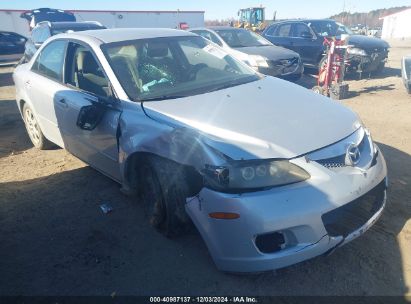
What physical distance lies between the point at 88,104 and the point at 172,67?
35.2 inches

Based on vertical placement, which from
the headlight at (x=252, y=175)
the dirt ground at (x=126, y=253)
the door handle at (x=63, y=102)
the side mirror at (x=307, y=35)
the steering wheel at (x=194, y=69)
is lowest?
the dirt ground at (x=126, y=253)

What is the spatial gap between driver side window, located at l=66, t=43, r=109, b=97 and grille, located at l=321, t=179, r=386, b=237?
214 centimetres

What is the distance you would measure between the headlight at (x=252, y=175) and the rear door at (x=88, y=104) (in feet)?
4.09

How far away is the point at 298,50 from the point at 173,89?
322 inches

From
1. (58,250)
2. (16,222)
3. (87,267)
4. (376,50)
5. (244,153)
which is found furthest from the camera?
(376,50)

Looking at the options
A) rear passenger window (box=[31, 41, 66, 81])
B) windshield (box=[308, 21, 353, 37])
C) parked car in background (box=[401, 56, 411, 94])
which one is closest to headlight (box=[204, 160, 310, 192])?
rear passenger window (box=[31, 41, 66, 81])

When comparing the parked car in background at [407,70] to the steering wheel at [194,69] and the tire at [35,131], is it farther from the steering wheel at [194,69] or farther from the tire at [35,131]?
the tire at [35,131]

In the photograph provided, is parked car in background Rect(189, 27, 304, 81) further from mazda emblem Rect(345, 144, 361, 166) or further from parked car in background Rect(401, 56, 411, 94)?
Result: mazda emblem Rect(345, 144, 361, 166)

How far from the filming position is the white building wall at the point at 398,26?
111ft

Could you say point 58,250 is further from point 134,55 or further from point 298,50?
point 298,50

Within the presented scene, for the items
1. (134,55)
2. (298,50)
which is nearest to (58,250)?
(134,55)

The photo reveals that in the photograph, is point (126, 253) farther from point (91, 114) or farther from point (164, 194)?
point (91, 114)

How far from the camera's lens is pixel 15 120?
6.78 meters

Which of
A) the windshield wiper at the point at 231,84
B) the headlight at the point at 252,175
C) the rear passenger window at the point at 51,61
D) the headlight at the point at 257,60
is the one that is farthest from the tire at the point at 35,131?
the headlight at the point at 257,60
